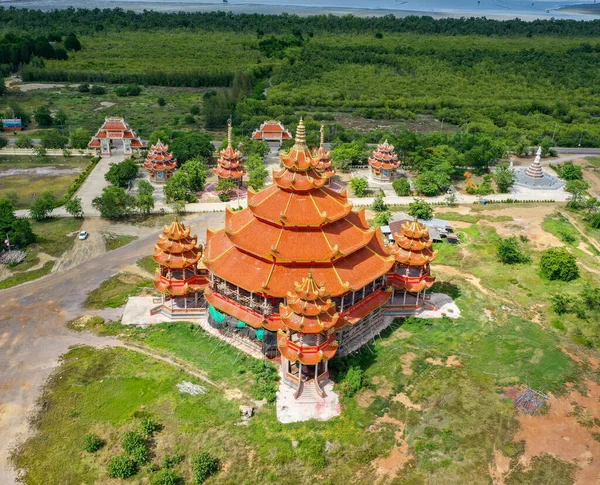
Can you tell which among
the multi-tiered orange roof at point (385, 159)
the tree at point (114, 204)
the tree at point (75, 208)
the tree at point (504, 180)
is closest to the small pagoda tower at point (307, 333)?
the tree at point (114, 204)

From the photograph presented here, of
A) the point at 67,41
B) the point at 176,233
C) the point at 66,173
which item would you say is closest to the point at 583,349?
the point at 176,233

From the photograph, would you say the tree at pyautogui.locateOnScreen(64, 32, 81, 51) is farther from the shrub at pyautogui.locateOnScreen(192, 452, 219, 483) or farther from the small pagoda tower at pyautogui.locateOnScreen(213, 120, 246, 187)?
the shrub at pyautogui.locateOnScreen(192, 452, 219, 483)

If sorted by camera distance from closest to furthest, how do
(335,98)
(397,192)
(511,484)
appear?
(511,484) → (397,192) → (335,98)

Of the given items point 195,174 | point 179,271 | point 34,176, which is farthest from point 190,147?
point 179,271

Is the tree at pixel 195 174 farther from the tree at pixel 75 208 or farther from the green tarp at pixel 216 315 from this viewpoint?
the green tarp at pixel 216 315

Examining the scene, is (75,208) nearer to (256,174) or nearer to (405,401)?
(256,174)

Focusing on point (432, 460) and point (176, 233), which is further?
point (176, 233)

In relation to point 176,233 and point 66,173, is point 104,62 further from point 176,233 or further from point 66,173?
point 176,233

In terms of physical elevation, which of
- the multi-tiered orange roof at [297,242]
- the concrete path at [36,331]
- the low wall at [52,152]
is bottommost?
the concrete path at [36,331]
